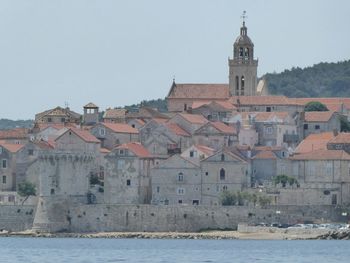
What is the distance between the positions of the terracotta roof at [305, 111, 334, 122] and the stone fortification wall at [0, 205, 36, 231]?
2334cm

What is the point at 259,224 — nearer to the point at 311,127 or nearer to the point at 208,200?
the point at 208,200

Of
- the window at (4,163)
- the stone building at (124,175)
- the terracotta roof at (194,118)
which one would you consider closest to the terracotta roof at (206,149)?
the stone building at (124,175)

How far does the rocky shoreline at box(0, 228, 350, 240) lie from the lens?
11485cm

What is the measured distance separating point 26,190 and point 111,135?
973 centimetres

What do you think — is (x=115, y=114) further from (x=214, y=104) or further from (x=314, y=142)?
(x=314, y=142)

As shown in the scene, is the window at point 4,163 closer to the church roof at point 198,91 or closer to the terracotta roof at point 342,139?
the terracotta roof at point 342,139

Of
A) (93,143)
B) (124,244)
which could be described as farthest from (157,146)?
(124,244)

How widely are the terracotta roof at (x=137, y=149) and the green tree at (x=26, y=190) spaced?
6.38 metres

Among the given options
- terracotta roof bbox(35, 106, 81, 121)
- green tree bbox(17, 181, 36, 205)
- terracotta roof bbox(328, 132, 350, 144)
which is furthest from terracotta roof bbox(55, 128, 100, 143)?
terracotta roof bbox(328, 132, 350, 144)

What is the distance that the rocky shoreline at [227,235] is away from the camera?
114850 millimetres

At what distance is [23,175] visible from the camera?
12662 centimetres

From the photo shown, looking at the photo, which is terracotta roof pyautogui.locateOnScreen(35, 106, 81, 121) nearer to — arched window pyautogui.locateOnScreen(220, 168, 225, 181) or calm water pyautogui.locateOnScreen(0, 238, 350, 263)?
arched window pyautogui.locateOnScreen(220, 168, 225, 181)

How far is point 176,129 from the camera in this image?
432 feet

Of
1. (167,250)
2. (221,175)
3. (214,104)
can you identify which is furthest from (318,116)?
(167,250)
